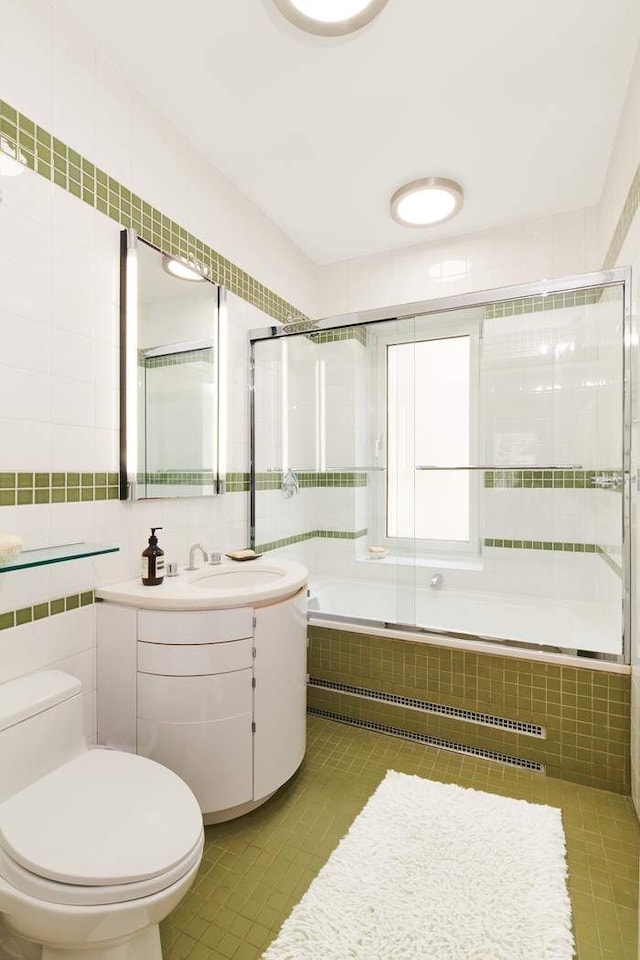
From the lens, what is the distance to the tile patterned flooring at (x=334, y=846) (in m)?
1.23

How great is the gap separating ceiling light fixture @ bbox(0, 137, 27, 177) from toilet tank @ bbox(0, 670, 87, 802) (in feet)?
4.83

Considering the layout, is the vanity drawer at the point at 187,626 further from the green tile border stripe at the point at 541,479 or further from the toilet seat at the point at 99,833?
the green tile border stripe at the point at 541,479

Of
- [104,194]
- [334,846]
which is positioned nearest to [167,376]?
[104,194]

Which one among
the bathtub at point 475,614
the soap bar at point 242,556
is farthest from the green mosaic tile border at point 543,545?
the soap bar at point 242,556

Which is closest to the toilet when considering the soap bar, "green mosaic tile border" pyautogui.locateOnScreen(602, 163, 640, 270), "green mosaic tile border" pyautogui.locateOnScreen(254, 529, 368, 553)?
the soap bar

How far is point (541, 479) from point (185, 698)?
2.10 m

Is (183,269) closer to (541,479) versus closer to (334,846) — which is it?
(541,479)

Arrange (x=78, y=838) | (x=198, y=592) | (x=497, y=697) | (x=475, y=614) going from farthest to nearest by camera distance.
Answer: (x=475, y=614) < (x=497, y=697) < (x=198, y=592) < (x=78, y=838)

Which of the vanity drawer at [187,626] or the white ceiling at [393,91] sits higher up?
the white ceiling at [393,91]

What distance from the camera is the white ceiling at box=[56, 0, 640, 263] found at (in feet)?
5.20

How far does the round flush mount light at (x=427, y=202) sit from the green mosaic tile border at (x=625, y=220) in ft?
2.61

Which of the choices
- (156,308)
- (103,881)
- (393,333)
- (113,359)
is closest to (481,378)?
(393,333)

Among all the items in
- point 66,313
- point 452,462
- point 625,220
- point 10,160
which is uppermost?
point 625,220

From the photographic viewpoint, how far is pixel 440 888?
1.35m
